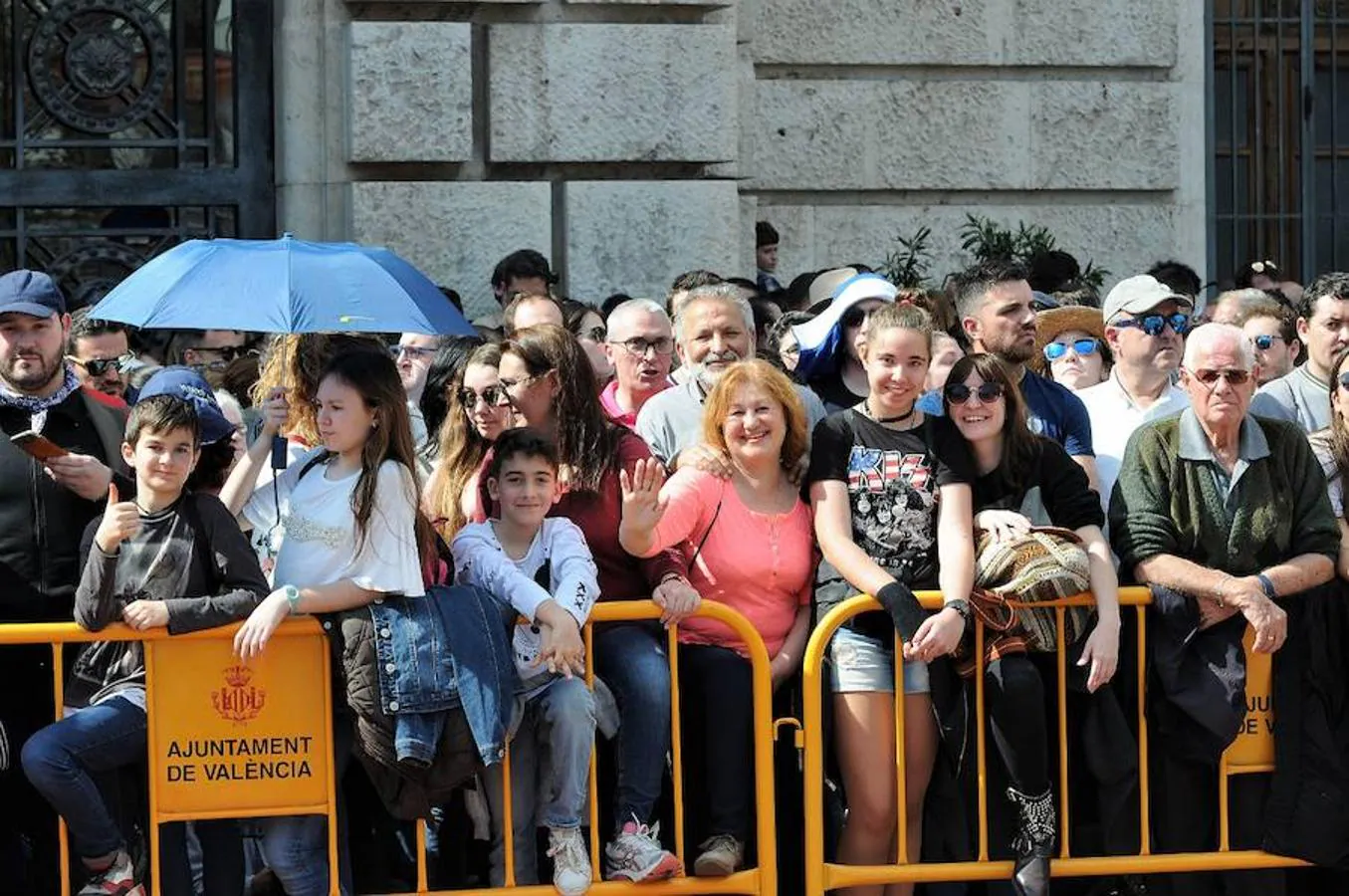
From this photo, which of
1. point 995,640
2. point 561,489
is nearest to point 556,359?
point 561,489

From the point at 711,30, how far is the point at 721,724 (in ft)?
13.9

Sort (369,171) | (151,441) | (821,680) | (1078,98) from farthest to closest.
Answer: (1078,98), (369,171), (821,680), (151,441)

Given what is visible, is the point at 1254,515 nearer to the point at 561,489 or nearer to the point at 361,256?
the point at 561,489

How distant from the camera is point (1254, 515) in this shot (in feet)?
23.2

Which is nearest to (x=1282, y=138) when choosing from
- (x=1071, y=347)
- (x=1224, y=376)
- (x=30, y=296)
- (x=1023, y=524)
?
(x=1071, y=347)

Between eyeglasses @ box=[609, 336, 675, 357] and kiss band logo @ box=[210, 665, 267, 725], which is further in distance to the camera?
eyeglasses @ box=[609, 336, 675, 357]

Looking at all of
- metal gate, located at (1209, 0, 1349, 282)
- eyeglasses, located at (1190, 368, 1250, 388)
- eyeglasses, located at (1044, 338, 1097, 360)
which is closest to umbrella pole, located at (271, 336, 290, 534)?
eyeglasses, located at (1190, 368, 1250, 388)

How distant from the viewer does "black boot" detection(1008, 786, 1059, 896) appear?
690 cm

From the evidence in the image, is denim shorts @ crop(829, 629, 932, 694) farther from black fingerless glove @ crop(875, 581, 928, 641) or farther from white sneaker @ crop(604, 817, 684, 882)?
white sneaker @ crop(604, 817, 684, 882)

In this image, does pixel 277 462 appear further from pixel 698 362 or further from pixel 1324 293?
pixel 1324 293

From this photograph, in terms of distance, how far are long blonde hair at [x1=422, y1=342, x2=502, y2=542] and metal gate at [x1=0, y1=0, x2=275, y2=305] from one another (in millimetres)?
3340

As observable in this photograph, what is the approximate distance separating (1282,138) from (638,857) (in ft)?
21.6

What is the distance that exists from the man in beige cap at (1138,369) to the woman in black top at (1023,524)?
771mm

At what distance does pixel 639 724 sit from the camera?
266 inches
